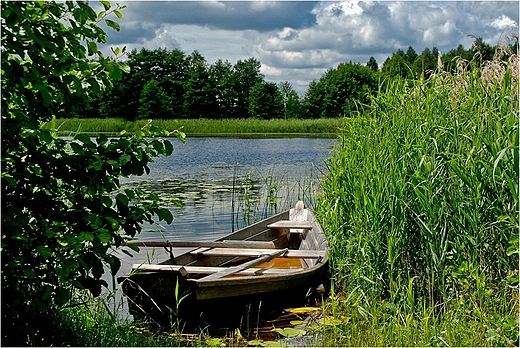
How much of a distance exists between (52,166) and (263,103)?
1914 inches

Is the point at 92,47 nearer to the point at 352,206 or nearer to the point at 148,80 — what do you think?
the point at 352,206

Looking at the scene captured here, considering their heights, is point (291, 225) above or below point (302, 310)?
above

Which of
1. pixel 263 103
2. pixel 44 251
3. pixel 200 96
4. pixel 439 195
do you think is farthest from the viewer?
pixel 263 103

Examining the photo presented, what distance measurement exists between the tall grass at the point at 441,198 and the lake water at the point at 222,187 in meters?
1.70

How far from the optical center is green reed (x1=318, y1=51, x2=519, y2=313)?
4012mm

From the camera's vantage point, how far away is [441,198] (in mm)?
4281

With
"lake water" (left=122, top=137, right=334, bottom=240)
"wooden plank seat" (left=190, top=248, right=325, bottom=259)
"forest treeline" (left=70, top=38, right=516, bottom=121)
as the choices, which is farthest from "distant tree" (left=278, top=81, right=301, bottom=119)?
"wooden plank seat" (left=190, top=248, right=325, bottom=259)

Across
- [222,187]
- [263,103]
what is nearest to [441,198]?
[222,187]

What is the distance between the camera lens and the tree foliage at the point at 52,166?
3119 millimetres

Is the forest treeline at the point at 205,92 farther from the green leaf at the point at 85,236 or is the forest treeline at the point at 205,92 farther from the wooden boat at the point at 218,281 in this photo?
the green leaf at the point at 85,236

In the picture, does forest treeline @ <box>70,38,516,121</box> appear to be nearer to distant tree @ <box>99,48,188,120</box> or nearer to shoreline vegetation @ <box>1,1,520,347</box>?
distant tree @ <box>99,48,188,120</box>

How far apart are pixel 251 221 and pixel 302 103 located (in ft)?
163

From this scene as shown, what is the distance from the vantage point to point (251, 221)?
10.5m

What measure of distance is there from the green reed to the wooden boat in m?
0.73
